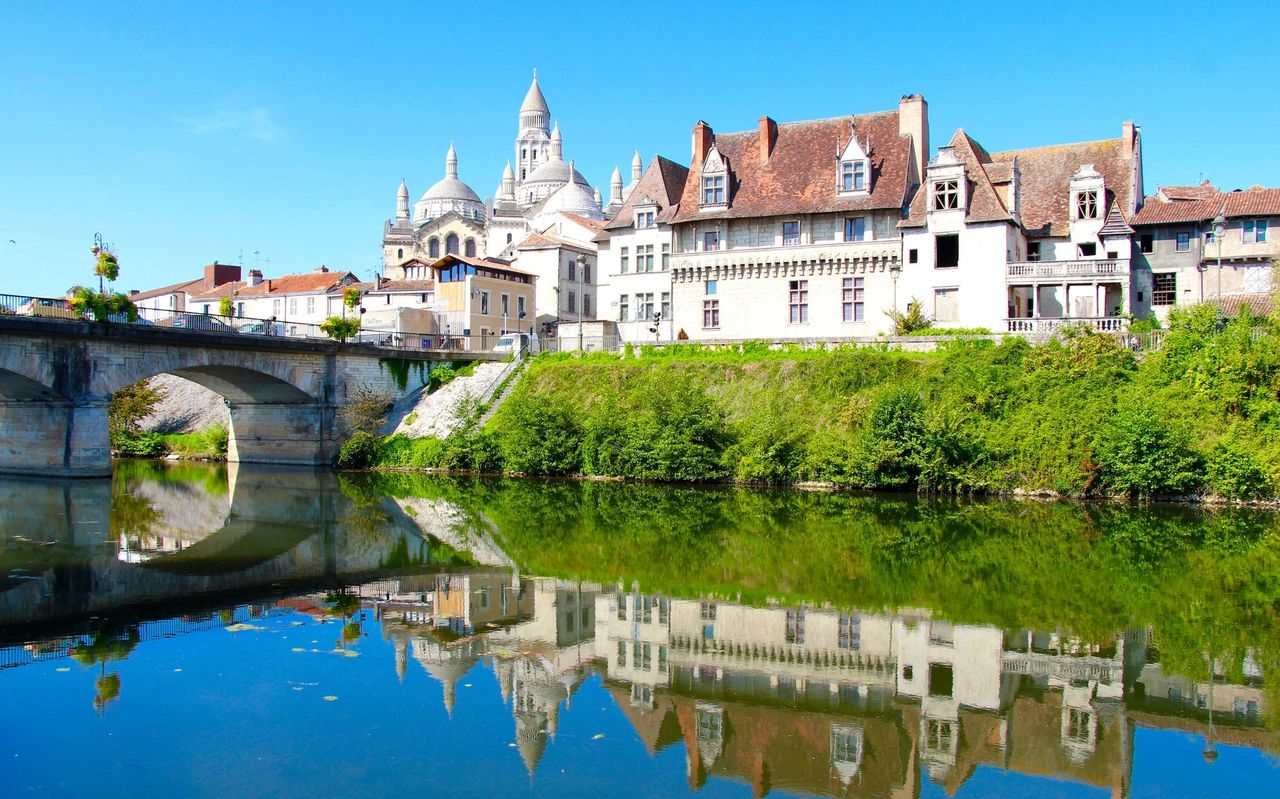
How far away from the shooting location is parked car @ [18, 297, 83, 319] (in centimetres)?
3859

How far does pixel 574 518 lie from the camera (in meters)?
29.4

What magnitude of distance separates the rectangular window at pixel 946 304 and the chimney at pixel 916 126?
685cm

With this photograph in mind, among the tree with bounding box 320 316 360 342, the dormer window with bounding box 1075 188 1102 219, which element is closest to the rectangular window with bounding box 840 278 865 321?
the dormer window with bounding box 1075 188 1102 219

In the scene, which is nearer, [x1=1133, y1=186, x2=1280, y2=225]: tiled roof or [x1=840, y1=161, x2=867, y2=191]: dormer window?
[x1=1133, y1=186, x2=1280, y2=225]: tiled roof

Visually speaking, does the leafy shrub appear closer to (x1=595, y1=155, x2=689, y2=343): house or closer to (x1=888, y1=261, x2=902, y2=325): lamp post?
(x1=888, y1=261, x2=902, y2=325): lamp post

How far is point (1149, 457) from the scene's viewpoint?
32750mm

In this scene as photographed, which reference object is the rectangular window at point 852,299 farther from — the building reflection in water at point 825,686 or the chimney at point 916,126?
the building reflection in water at point 825,686

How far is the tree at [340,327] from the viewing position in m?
50.2

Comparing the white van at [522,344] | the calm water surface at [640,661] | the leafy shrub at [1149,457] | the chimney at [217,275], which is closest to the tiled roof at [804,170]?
the white van at [522,344]

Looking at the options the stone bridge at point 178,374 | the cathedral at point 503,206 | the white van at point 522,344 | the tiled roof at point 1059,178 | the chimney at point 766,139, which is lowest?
the stone bridge at point 178,374

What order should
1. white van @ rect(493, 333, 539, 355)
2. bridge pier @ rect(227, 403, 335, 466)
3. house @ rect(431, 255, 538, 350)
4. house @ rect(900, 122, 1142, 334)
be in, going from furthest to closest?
1. house @ rect(431, 255, 538, 350)
2. white van @ rect(493, 333, 539, 355)
3. bridge pier @ rect(227, 403, 335, 466)
4. house @ rect(900, 122, 1142, 334)

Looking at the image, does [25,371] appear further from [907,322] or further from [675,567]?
[907,322]

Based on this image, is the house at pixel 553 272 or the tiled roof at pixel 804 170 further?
the house at pixel 553 272

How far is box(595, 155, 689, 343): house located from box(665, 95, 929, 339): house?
1.60 meters
